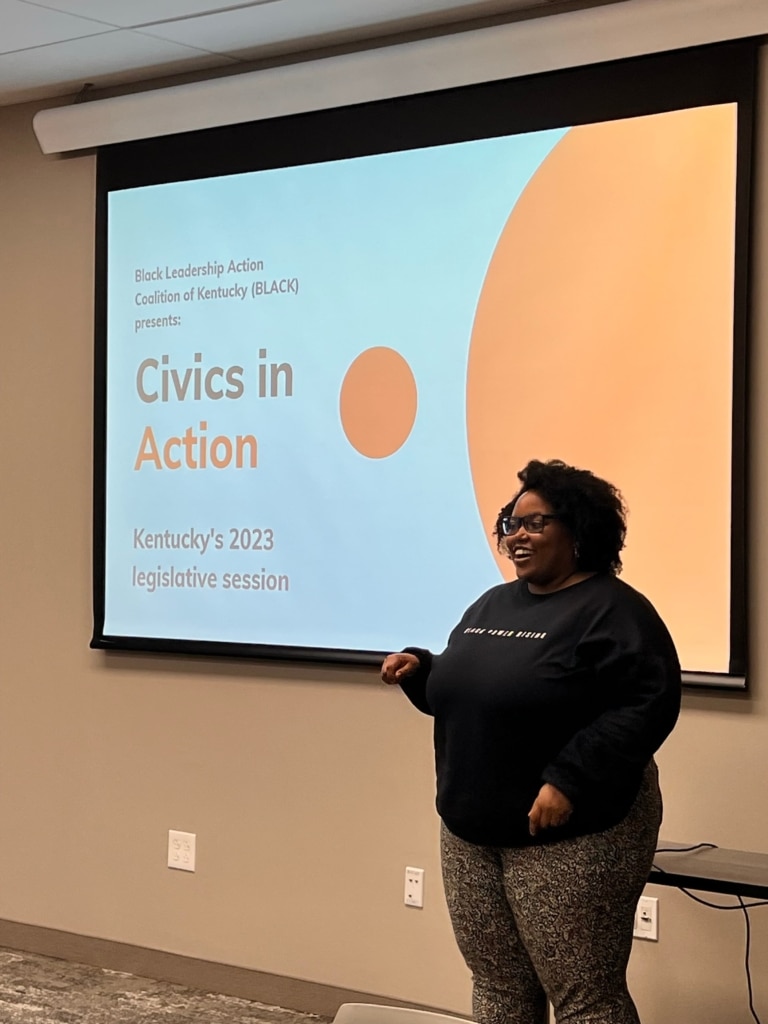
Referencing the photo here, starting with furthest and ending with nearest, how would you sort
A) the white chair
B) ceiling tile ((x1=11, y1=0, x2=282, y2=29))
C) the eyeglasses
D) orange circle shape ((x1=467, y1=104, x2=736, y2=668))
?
ceiling tile ((x1=11, y1=0, x2=282, y2=29)) → orange circle shape ((x1=467, y1=104, x2=736, y2=668)) → the eyeglasses → the white chair

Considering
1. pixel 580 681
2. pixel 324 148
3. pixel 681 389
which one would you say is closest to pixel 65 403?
pixel 324 148

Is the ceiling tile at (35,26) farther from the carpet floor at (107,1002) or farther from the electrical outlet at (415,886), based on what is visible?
the carpet floor at (107,1002)

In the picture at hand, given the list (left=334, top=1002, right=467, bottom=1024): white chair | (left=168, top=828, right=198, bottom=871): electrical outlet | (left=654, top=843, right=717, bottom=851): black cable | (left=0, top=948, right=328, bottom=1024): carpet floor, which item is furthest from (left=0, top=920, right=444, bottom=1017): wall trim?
(left=334, top=1002, right=467, bottom=1024): white chair

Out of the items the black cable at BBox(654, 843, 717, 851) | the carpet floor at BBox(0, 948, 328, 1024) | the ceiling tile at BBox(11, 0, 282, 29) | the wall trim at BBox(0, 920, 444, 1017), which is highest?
the ceiling tile at BBox(11, 0, 282, 29)

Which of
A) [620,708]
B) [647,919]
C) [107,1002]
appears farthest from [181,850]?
[620,708]

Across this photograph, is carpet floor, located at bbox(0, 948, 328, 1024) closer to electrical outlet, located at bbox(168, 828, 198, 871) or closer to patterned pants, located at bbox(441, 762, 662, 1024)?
electrical outlet, located at bbox(168, 828, 198, 871)

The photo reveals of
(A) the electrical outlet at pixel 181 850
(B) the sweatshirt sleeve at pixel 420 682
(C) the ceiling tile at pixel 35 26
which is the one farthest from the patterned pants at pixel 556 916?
(C) the ceiling tile at pixel 35 26

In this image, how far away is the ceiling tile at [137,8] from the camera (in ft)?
10.8

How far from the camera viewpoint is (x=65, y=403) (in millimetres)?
4133

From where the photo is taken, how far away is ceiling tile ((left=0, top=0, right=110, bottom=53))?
3363 mm

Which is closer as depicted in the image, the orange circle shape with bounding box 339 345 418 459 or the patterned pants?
the patterned pants

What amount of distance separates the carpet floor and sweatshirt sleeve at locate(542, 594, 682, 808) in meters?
1.64

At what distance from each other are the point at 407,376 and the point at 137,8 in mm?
1144

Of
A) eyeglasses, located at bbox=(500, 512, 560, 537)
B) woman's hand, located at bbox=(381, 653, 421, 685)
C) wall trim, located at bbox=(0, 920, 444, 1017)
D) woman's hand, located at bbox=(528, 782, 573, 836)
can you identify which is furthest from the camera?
wall trim, located at bbox=(0, 920, 444, 1017)
